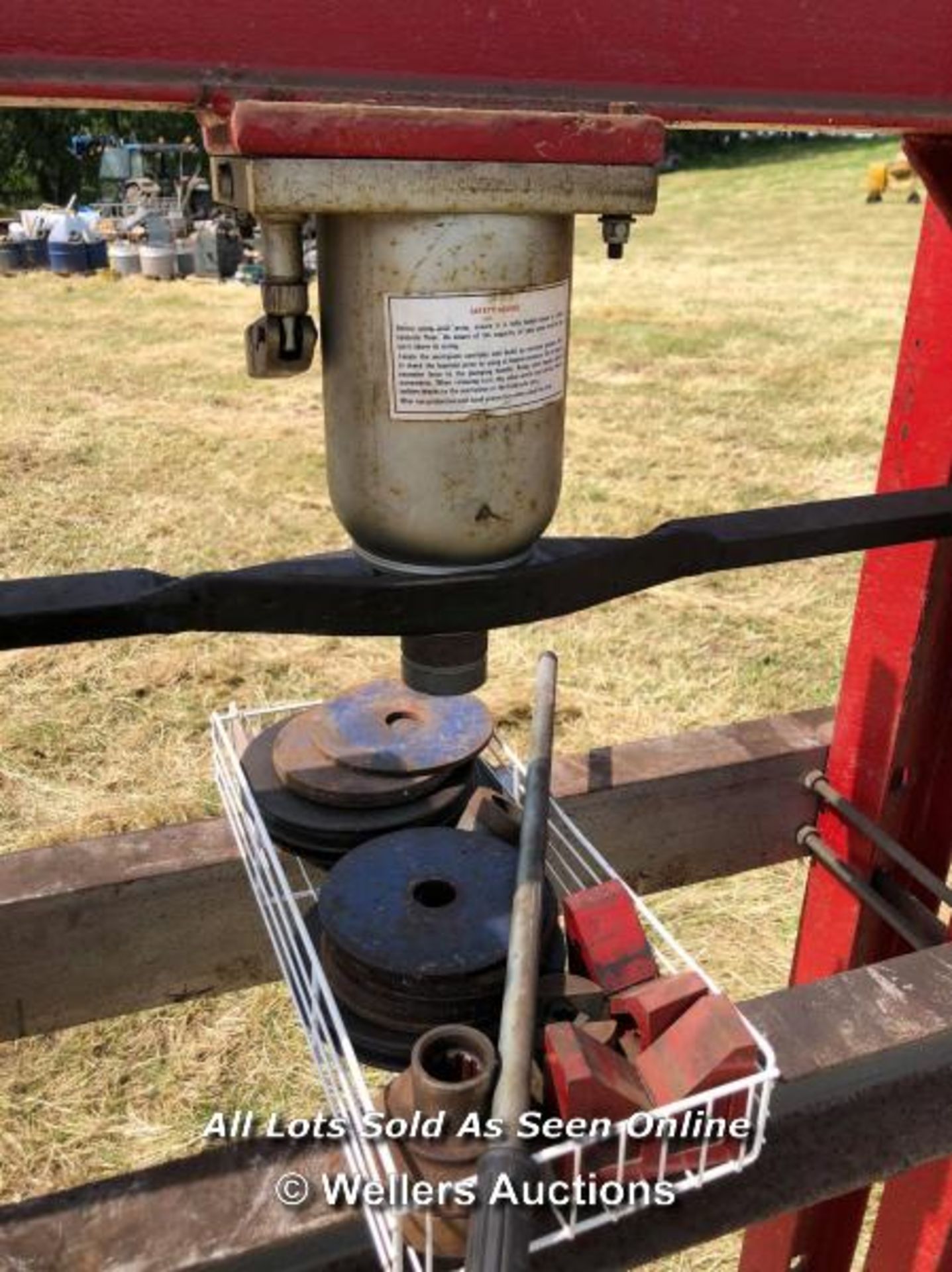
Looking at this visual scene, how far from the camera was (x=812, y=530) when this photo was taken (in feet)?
3.54

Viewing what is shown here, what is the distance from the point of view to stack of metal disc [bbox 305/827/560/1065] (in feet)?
3.30

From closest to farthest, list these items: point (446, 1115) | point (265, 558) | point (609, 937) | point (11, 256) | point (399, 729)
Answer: point (446, 1115), point (609, 937), point (399, 729), point (265, 558), point (11, 256)

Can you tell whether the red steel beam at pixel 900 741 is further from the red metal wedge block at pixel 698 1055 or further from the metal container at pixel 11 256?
the metal container at pixel 11 256

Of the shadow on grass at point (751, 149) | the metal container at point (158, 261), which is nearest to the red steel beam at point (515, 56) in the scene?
the metal container at point (158, 261)

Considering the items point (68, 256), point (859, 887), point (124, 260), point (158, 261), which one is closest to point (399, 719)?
point (859, 887)

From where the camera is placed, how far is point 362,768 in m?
1.29

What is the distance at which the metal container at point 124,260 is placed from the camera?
1307 centimetres

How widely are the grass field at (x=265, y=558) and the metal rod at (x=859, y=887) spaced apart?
1.03 meters

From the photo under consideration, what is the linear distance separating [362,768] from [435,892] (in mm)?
215

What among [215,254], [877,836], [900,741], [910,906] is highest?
[900,741]

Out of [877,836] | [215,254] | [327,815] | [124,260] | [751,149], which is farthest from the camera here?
[751,149]

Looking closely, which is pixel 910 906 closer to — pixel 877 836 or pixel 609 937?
pixel 877 836

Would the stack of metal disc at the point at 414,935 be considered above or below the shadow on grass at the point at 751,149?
above

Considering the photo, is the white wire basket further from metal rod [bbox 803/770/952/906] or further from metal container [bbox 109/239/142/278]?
metal container [bbox 109/239/142/278]
